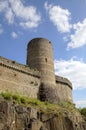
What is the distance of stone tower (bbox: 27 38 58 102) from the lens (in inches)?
1426

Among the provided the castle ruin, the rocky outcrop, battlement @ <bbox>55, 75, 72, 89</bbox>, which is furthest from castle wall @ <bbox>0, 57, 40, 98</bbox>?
battlement @ <bbox>55, 75, 72, 89</bbox>

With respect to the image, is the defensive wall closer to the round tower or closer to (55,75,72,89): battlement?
the round tower

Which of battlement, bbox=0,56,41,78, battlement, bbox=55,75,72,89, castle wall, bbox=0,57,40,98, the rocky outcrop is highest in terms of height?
battlement, bbox=55,75,72,89

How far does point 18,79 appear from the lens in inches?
1323

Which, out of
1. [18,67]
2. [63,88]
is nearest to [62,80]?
[63,88]

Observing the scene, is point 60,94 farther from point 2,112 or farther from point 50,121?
point 2,112

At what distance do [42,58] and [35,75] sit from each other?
3083 millimetres

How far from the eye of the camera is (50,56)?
39.5 metres

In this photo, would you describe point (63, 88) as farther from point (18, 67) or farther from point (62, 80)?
point (18, 67)

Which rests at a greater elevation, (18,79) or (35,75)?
(35,75)

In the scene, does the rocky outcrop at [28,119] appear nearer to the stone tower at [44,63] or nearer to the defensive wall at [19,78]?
the defensive wall at [19,78]

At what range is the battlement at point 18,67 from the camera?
32375 millimetres

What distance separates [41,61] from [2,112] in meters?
16.0

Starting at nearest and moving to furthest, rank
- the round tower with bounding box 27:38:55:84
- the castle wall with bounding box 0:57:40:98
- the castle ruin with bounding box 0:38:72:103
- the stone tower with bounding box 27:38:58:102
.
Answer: the castle wall with bounding box 0:57:40:98 → the castle ruin with bounding box 0:38:72:103 → the stone tower with bounding box 27:38:58:102 → the round tower with bounding box 27:38:55:84
